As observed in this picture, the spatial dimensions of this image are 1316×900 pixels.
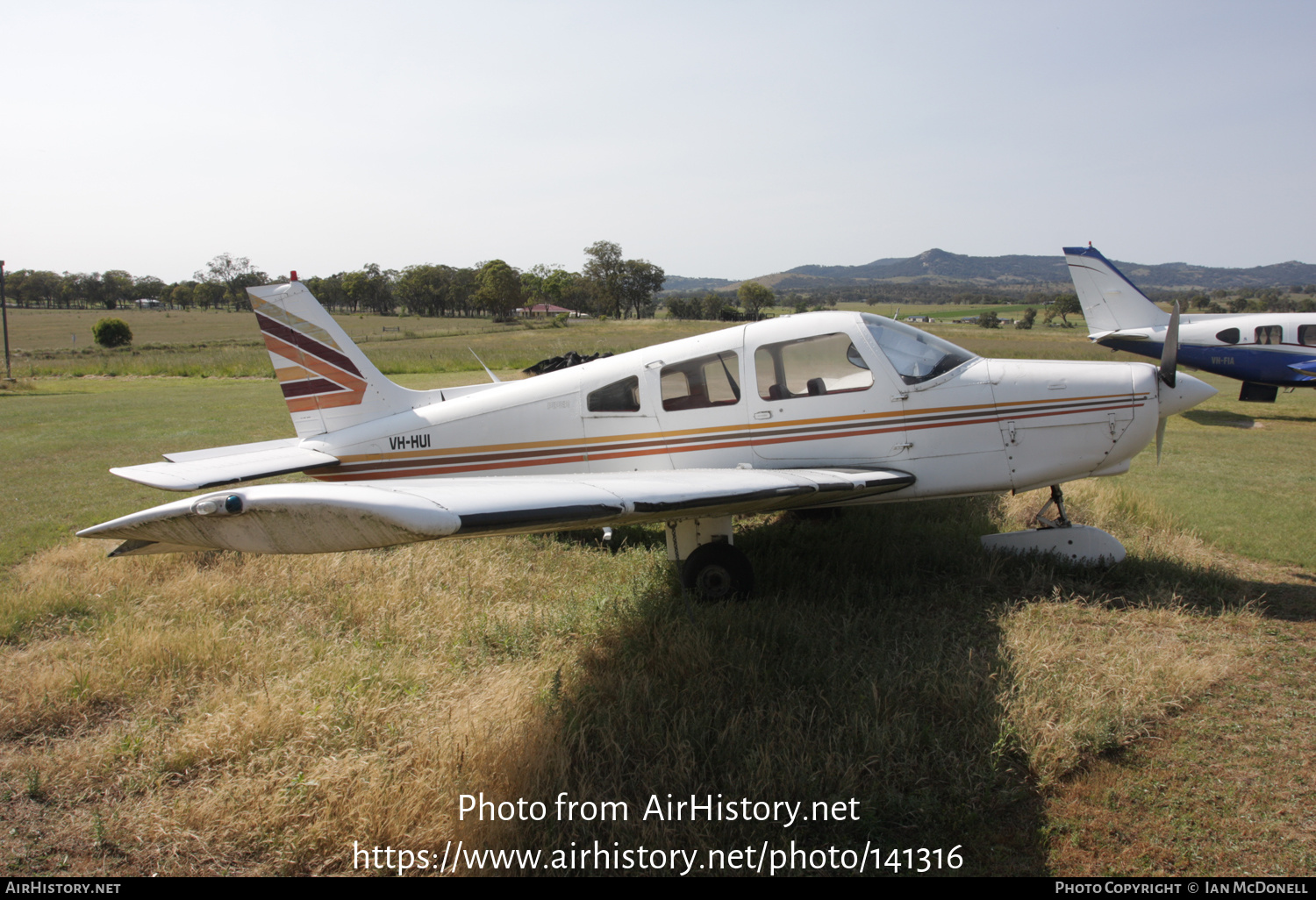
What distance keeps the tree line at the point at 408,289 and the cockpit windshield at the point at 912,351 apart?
4346 inches

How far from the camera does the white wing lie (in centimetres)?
308

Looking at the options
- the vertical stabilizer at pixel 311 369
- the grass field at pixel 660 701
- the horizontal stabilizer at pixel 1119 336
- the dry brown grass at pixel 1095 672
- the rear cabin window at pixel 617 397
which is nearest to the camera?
the grass field at pixel 660 701

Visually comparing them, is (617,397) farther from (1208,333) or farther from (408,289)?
(408,289)

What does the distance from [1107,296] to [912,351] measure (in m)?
16.6

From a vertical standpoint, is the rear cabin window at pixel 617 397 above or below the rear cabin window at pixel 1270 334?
below

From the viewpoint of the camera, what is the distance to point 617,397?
258 inches

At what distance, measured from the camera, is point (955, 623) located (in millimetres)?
5332

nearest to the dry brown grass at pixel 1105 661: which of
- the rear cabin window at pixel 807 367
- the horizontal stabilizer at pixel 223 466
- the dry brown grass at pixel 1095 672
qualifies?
the dry brown grass at pixel 1095 672

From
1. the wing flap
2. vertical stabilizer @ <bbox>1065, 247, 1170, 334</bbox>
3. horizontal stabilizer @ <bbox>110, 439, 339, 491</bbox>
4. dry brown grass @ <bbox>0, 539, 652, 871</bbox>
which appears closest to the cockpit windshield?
the wing flap

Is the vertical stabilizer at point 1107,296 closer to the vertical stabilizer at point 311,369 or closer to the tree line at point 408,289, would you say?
the vertical stabilizer at point 311,369

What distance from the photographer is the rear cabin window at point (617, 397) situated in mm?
6500

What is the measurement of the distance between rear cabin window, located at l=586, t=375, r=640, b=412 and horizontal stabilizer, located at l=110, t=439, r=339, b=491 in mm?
2861

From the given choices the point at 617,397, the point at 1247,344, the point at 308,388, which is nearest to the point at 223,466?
the point at 308,388
